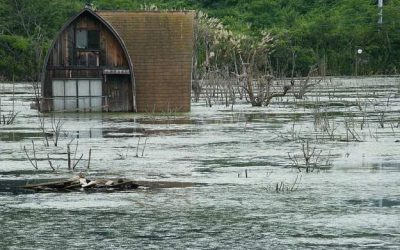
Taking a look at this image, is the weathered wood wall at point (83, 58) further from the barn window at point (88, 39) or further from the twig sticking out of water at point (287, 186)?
the twig sticking out of water at point (287, 186)

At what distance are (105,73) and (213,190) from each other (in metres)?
21.2

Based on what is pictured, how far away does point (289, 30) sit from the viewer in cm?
7225

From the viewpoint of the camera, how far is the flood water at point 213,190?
12.5 metres

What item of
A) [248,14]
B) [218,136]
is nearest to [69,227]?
[218,136]

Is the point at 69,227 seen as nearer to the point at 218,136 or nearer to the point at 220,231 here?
the point at 220,231

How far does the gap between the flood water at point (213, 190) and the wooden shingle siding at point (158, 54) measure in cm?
688

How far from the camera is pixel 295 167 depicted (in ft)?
61.0

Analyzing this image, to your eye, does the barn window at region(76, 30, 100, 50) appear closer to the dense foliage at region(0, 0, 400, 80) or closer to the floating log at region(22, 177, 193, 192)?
the floating log at region(22, 177, 193, 192)

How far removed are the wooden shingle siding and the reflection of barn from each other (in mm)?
33

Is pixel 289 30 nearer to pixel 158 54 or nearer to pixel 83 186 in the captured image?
pixel 158 54

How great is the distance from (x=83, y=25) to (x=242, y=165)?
61.7 feet

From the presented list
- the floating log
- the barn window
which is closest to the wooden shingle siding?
the barn window

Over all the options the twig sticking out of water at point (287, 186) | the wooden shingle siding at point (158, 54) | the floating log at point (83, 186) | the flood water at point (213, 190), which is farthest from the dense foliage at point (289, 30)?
the floating log at point (83, 186)

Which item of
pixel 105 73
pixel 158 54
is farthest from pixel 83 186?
pixel 158 54
